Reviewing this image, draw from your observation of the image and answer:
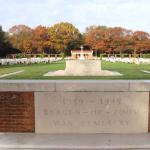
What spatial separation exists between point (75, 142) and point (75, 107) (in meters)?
0.67

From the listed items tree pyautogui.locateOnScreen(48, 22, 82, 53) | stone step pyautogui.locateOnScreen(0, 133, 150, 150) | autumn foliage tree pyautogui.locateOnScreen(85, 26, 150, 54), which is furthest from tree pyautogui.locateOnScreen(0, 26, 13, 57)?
stone step pyautogui.locateOnScreen(0, 133, 150, 150)

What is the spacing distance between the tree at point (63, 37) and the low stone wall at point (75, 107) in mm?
75113

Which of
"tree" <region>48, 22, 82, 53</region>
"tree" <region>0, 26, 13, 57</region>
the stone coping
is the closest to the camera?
the stone coping

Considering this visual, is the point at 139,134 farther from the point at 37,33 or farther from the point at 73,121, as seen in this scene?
the point at 37,33

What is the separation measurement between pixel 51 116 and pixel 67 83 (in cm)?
63

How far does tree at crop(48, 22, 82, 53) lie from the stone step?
247 ft

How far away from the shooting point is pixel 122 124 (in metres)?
5.12

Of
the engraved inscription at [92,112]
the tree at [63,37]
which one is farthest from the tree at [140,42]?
the engraved inscription at [92,112]

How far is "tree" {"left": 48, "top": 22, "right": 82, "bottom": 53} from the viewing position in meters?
80.3

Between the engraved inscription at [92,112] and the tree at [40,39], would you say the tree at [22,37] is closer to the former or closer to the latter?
the tree at [40,39]

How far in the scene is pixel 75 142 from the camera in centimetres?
461

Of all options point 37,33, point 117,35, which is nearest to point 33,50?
point 37,33

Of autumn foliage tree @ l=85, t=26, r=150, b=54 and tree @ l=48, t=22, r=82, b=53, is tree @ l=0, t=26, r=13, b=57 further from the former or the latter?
autumn foliage tree @ l=85, t=26, r=150, b=54

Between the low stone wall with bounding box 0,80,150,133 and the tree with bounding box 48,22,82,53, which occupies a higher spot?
the tree with bounding box 48,22,82,53
